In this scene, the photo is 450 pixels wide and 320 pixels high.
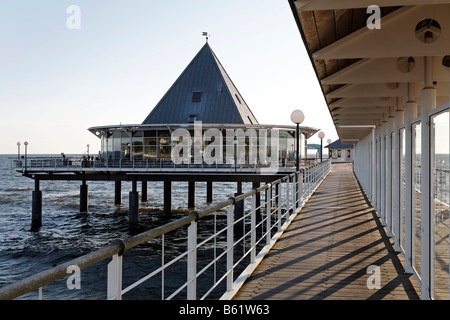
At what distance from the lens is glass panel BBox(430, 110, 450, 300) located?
12.7 ft

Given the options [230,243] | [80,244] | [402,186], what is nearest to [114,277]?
[230,243]

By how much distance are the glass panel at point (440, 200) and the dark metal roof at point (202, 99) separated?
35.1m

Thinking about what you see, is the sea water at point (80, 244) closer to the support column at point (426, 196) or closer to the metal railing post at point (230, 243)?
the metal railing post at point (230, 243)

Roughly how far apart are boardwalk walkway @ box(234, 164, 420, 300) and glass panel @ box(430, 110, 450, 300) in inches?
20.0

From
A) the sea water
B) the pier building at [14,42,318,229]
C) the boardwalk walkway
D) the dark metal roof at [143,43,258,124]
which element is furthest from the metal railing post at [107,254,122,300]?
the dark metal roof at [143,43,258,124]

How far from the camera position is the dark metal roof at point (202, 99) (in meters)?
40.6

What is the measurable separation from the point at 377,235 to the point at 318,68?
4100mm

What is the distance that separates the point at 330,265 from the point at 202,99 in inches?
1480

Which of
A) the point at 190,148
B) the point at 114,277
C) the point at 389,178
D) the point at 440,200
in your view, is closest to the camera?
the point at 114,277

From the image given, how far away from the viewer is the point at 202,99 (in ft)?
139

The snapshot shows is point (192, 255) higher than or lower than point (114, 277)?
lower

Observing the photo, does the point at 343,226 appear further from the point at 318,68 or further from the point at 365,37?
the point at 365,37

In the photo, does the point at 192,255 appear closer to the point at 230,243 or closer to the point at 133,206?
the point at 230,243

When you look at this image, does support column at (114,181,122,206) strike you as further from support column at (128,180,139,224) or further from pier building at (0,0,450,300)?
pier building at (0,0,450,300)
